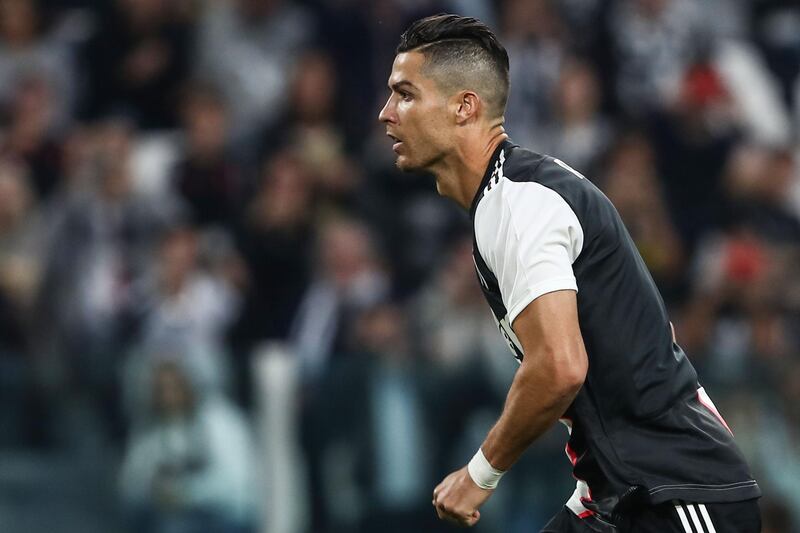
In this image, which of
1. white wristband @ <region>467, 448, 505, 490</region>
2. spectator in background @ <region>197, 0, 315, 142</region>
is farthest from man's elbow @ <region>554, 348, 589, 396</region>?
spectator in background @ <region>197, 0, 315, 142</region>

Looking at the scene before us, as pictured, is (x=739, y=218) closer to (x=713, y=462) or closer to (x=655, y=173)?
(x=655, y=173)

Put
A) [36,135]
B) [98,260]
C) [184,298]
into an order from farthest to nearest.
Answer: [36,135]
[98,260]
[184,298]

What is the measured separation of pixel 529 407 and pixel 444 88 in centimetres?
100

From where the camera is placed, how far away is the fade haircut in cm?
389

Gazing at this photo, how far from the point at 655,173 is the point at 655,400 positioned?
223 inches

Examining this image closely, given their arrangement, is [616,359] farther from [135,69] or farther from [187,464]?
[135,69]

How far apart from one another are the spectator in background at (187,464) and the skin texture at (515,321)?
3562mm

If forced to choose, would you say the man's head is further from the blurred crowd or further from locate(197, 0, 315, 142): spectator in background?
locate(197, 0, 315, 142): spectator in background

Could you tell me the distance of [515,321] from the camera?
3.50 m

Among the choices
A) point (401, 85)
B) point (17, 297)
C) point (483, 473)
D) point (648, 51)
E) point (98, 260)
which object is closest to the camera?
point (483, 473)

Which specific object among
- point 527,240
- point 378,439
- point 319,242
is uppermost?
point 527,240

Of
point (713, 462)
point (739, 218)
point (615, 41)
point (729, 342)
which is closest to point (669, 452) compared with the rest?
point (713, 462)

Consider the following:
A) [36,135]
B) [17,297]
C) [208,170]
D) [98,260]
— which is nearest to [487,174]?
[17,297]

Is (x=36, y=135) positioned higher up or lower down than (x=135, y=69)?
lower down
